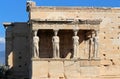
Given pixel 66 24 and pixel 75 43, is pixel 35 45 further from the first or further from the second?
pixel 75 43

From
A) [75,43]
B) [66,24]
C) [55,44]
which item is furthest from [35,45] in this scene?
[75,43]

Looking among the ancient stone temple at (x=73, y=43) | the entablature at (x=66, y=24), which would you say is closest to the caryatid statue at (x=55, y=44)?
the ancient stone temple at (x=73, y=43)

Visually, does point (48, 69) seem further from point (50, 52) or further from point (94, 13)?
point (94, 13)

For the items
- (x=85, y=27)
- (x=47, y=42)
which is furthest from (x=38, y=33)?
(x=85, y=27)

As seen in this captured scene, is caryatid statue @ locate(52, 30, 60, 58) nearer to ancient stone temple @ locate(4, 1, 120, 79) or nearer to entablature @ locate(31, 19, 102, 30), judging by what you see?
ancient stone temple @ locate(4, 1, 120, 79)

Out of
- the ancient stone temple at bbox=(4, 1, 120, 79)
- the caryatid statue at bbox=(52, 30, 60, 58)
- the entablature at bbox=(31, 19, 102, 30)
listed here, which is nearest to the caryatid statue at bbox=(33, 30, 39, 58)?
the ancient stone temple at bbox=(4, 1, 120, 79)

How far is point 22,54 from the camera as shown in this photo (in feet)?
127

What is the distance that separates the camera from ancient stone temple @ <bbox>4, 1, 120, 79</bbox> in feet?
110

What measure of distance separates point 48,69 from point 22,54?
218 inches

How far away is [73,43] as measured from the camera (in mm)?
33875

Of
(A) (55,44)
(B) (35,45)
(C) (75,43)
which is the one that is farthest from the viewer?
(C) (75,43)

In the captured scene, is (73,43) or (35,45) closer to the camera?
(35,45)

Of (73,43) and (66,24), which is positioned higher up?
(66,24)

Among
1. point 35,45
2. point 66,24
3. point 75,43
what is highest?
point 66,24
